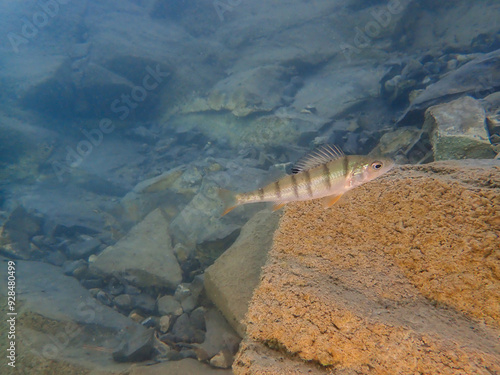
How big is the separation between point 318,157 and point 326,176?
334mm

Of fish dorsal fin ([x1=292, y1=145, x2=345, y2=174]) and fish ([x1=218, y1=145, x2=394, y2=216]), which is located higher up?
fish dorsal fin ([x1=292, y1=145, x2=345, y2=174])

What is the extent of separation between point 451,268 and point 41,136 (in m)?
18.8

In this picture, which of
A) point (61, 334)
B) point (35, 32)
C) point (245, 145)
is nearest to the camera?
point (61, 334)

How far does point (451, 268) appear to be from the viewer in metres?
1.86

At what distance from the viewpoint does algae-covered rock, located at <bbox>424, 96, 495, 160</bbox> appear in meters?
3.96

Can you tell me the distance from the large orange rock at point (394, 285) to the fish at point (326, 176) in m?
0.28

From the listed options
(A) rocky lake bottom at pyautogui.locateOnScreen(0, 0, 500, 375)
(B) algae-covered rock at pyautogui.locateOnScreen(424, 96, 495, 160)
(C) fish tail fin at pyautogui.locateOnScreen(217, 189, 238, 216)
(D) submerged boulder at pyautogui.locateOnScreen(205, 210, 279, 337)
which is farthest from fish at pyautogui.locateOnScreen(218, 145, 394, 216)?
(B) algae-covered rock at pyautogui.locateOnScreen(424, 96, 495, 160)

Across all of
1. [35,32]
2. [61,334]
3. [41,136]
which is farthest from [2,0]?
[61,334]

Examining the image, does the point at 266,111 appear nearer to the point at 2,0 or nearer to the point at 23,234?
the point at 23,234

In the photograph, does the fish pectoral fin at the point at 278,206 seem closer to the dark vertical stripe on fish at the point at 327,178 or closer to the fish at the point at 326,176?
the fish at the point at 326,176

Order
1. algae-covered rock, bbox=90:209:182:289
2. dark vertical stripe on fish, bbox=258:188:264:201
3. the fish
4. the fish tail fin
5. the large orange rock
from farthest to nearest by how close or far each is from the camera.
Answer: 1. algae-covered rock, bbox=90:209:182:289
2. the fish tail fin
3. dark vertical stripe on fish, bbox=258:188:264:201
4. the fish
5. the large orange rock

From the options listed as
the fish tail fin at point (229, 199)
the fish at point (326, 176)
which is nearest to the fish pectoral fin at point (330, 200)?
the fish at point (326, 176)

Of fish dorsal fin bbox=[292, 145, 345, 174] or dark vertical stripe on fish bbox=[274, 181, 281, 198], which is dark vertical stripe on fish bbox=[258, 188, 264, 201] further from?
fish dorsal fin bbox=[292, 145, 345, 174]

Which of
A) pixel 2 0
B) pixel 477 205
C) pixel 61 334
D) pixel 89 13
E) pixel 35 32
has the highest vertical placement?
pixel 2 0
